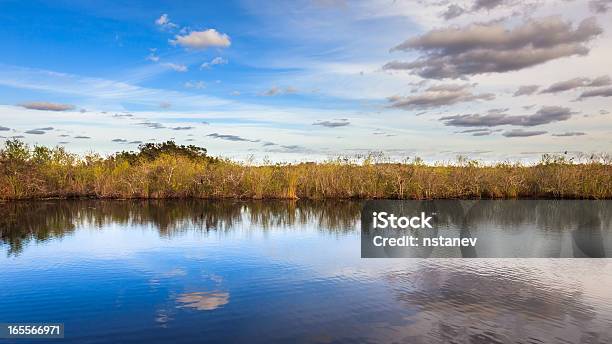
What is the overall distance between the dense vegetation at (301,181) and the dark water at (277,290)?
13.3m

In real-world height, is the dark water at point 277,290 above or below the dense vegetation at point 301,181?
below

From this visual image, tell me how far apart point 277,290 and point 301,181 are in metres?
22.9

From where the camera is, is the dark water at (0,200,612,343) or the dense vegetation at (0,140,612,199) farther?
the dense vegetation at (0,140,612,199)

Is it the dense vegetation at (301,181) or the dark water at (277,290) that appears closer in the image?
the dark water at (277,290)

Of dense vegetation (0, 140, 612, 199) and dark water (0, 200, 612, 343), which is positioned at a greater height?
dense vegetation (0, 140, 612, 199)

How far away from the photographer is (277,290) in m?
10.5

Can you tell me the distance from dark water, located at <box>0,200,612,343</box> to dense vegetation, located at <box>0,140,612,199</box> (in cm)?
1327

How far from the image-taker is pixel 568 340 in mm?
7621

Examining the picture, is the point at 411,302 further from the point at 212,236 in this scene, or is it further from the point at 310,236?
the point at 212,236

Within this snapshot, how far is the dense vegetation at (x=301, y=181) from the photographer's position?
32031mm

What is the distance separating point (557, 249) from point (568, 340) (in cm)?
843

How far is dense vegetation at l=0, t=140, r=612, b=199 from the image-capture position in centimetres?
3203

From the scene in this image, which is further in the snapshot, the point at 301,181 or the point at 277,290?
the point at 301,181

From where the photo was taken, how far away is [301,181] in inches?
1312
